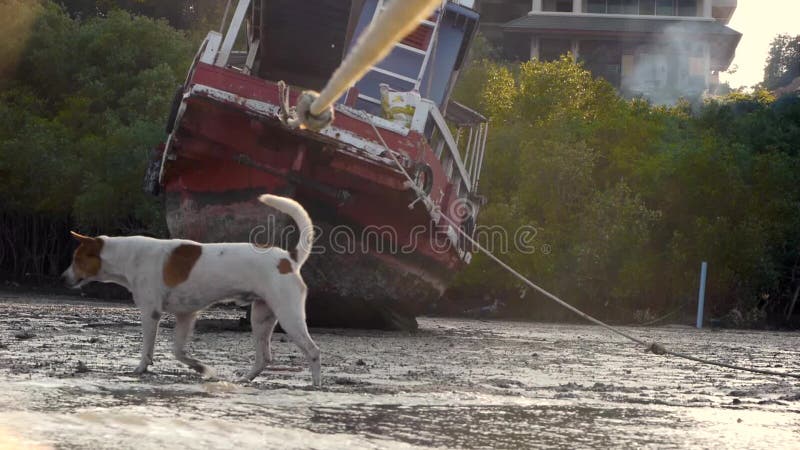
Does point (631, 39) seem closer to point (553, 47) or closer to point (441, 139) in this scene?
point (553, 47)

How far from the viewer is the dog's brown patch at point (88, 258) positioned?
29.8 feet

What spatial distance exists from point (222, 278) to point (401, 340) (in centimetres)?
708

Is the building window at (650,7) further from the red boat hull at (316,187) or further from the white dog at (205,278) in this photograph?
the white dog at (205,278)

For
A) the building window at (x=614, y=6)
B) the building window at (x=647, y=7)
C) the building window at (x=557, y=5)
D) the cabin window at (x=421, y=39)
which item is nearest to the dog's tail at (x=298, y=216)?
the cabin window at (x=421, y=39)

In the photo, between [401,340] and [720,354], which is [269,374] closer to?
[401,340]

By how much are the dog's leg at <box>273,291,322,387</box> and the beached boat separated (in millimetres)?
7256

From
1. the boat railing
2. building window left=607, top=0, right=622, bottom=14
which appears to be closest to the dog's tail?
the boat railing

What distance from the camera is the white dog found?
8352 millimetres

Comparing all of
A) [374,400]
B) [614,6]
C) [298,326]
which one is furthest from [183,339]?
[614,6]

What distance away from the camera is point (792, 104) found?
4572cm

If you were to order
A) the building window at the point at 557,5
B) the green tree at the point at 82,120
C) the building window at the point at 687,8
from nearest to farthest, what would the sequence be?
the green tree at the point at 82,120 → the building window at the point at 687,8 → the building window at the point at 557,5

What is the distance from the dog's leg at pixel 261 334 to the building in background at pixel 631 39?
175ft

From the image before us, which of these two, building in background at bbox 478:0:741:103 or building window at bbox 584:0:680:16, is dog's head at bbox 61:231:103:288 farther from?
building window at bbox 584:0:680:16

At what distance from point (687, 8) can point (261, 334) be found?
59.4 meters
